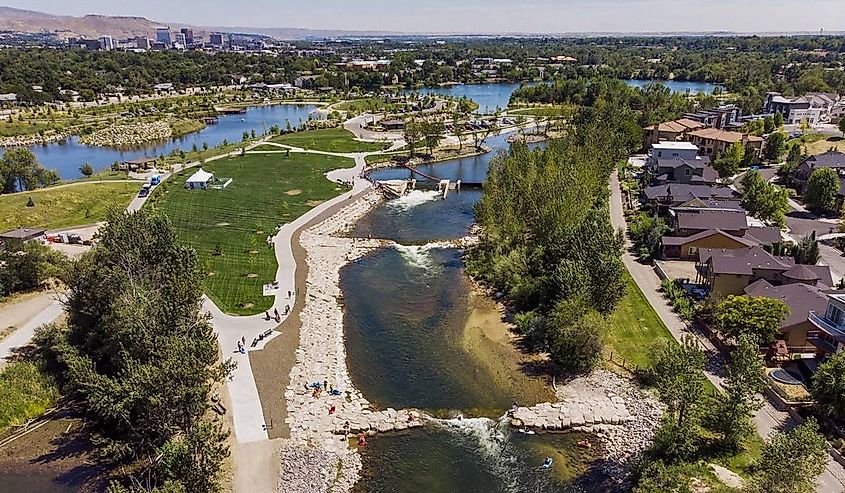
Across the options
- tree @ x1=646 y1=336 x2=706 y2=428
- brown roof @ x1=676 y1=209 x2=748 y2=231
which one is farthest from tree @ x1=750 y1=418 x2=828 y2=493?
brown roof @ x1=676 y1=209 x2=748 y2=231

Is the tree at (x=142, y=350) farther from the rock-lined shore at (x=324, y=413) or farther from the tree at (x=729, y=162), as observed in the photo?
the tree at (x=729, y=162)

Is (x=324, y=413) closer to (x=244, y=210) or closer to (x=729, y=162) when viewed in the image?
(x=244, y=210)

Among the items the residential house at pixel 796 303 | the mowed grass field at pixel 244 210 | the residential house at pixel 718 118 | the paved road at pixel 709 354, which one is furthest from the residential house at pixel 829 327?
the residential house at pixel 718 118

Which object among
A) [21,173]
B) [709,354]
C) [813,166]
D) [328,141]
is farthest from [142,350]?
[328,141]

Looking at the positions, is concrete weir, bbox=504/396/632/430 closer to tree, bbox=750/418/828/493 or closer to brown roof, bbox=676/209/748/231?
tree, bbox=750/418/828/493

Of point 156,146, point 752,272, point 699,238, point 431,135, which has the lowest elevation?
point 752,272

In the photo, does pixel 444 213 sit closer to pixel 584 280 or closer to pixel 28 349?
pixel 584 280
